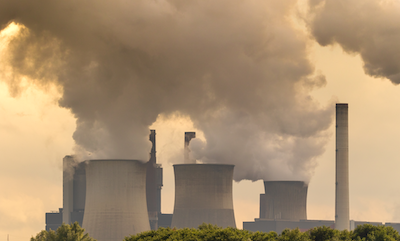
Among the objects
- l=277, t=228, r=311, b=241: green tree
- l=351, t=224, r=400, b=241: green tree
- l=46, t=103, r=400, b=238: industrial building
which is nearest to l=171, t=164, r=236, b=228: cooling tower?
l=46, t=103, r=400, b=238: industrial building

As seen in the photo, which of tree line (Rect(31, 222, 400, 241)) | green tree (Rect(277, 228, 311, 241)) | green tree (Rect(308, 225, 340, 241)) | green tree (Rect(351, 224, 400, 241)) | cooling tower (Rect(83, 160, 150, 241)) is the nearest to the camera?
green tree (Rect(277, 228, 311, 241))

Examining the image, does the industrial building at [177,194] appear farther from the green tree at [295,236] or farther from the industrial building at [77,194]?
the green tree at [295,236]

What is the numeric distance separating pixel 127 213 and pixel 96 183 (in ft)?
8.54

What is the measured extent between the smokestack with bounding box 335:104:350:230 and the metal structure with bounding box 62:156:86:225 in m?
21.4

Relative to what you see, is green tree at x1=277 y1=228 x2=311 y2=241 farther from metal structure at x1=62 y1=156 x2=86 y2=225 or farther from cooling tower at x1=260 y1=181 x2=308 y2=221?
metal structure at x1=62 y1=156 x2=86 y2=225

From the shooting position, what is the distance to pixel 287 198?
6153 cm

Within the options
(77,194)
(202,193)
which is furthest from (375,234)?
(77,194)

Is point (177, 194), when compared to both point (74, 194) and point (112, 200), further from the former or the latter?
point (74, 194)

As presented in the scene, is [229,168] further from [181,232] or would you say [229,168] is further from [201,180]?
[181,232]

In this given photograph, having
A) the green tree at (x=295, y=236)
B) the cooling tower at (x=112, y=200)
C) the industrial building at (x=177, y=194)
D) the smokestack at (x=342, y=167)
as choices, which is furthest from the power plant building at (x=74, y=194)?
the green tree at (x=295, y=236)

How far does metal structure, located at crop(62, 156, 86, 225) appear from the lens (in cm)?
6278

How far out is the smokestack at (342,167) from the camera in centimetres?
5269

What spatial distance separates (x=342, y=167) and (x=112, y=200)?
17.6 meters

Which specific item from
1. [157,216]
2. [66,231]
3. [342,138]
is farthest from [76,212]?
[66,231]
